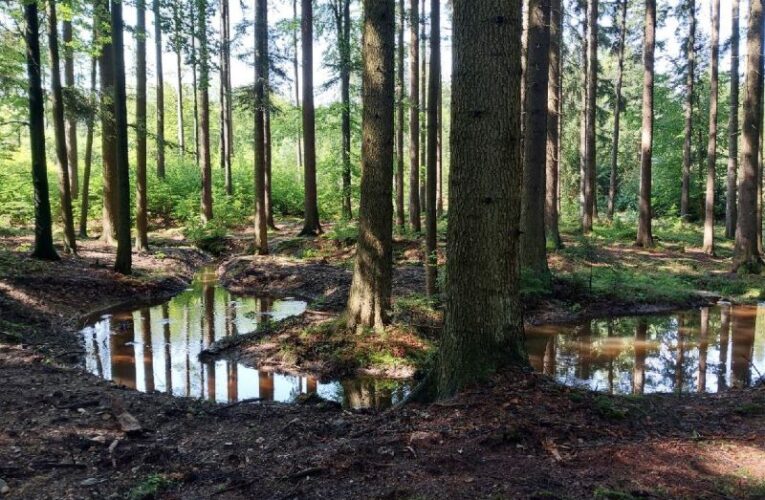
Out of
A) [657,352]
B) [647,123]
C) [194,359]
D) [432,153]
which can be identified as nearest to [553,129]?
[647,123]

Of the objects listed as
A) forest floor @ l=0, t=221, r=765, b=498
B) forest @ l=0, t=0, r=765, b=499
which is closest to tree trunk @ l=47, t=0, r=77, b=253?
forest @ l=0, t=0, r=765, b=499

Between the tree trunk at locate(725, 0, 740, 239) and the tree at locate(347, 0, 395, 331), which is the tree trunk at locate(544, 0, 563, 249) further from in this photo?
the tree at locate(347, 0, 395, 331)

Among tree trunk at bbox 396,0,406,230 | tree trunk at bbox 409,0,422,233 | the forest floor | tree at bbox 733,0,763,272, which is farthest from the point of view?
tree trunk at bbox 396,0,406,230

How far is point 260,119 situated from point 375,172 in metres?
9.24

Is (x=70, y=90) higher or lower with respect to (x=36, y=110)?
higher

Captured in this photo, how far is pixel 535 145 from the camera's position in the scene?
12578 mm

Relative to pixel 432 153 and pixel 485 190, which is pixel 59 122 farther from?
pixel 485 190

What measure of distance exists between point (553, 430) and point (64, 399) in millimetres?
4656

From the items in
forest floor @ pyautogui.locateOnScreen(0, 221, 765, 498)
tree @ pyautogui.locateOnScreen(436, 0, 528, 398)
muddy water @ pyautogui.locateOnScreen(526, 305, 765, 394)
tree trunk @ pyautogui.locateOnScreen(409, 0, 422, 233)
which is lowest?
muddy water @ pyautogui.locateOnScreen(526, 305, 765, 394)

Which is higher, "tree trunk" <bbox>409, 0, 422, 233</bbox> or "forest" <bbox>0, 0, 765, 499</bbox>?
"tree trunk" <bbox>409, 0, 422, 233</bbox>

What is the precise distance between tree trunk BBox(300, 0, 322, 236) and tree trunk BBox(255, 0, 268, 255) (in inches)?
50.0

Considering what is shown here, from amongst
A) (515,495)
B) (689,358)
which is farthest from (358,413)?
(689,358)

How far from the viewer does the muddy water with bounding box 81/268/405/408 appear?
7.38 m

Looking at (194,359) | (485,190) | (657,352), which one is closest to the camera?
(485,190)
